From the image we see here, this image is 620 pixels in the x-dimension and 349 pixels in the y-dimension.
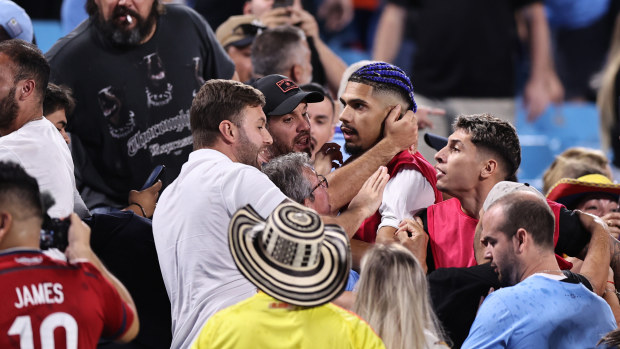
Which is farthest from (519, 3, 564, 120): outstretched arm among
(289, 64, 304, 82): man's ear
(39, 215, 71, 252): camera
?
(39, 215, 71, 252): camera

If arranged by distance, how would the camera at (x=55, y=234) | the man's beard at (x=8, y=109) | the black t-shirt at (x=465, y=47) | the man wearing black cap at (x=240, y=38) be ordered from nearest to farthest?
the camera at (x=55, y=234) → the man's beard at (x=8, y=109) → the man wearing black cap at (x=240, y=38) → the black t-shirt at (x=465, y=47)

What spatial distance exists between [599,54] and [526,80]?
131 cm

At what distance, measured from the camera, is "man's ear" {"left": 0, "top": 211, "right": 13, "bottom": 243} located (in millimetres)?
3343

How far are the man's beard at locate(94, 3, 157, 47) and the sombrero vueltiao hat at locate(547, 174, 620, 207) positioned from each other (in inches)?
96.5

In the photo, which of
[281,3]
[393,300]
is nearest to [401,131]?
[393,300]

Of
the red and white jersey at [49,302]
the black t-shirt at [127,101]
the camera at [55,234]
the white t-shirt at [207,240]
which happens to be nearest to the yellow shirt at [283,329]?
the red and white jersey at [49,302]

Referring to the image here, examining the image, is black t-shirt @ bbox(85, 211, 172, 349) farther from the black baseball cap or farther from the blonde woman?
the blonde woman

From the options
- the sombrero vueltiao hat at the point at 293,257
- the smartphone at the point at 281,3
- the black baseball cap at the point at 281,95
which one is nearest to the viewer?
the sombrero vueltiao hat at the point at 293,257

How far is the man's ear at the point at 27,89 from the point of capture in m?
4.55

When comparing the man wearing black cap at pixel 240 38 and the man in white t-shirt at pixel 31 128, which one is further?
the man wearing black cap at pixel 240 38

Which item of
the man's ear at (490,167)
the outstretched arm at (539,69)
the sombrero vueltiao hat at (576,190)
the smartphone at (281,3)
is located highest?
the man's ear at (490,167)

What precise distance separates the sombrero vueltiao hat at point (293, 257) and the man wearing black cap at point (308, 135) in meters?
1.49

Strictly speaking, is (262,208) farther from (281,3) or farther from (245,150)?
(281,3)

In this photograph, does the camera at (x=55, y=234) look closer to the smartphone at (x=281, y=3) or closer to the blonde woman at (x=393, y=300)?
the blonde woman at (x=393, y=300)
